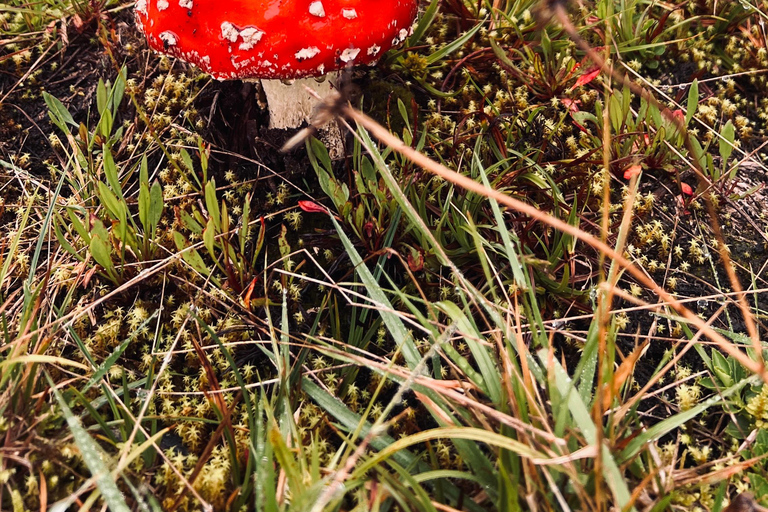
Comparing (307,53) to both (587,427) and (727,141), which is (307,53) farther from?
(727,141)

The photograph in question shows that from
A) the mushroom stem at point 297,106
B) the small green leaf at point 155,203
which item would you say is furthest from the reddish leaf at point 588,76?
the small green leaf at point 155,203

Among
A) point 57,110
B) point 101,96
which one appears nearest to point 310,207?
point 101,96

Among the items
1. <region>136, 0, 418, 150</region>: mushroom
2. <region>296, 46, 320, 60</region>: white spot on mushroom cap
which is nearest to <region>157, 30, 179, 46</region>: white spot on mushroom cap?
<region>136, 0, 418, 150</region>: mushroom

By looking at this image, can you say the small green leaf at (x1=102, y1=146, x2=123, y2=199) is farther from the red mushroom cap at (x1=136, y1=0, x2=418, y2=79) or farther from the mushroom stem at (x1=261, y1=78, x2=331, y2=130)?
the mushroom stem at (x1=261, y1=78, x2=331, y2=130)

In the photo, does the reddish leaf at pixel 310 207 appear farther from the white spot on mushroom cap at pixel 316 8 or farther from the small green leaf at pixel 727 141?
the small green leaf at pixel 727 141

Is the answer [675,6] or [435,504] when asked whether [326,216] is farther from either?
[675,6]

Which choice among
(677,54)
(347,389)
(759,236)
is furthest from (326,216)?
(677,54)
